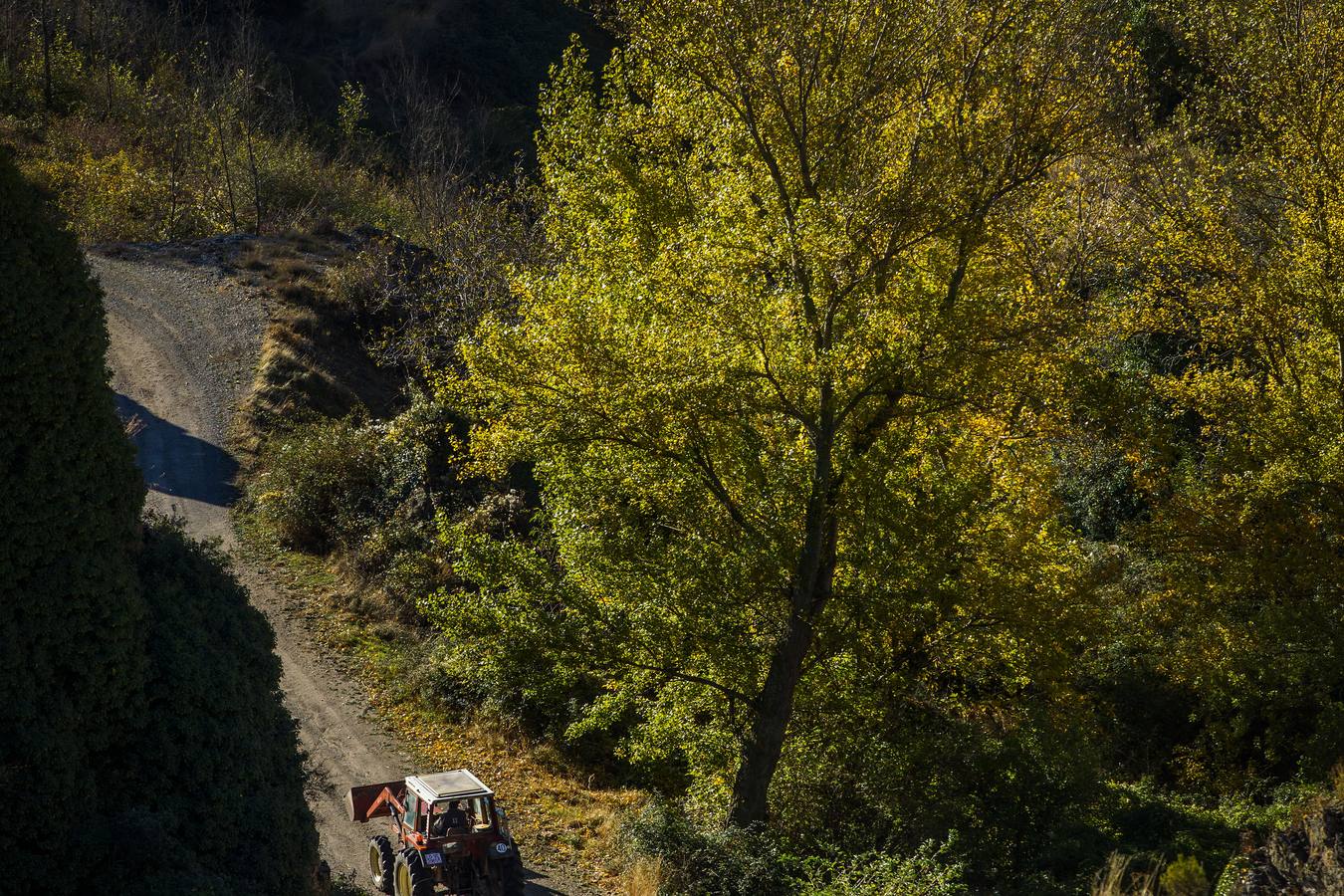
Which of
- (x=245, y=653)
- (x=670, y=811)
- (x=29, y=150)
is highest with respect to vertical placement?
(x=29, y=150)

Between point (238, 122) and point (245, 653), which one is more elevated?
point (238, 122)

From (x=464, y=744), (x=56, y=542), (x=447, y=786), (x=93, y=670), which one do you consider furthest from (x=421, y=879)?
(x=464, y=744)

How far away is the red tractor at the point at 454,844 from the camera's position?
10961 mm

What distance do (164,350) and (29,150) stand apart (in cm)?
1317

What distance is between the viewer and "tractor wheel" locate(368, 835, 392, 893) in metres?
12.2

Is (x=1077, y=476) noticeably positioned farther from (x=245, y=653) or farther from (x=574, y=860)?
(x=245, y=653)

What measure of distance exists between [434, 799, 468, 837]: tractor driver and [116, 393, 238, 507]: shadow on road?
44.9 feet

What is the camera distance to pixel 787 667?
43.2 feet

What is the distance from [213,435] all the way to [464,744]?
12.0 metres

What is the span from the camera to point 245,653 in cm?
957

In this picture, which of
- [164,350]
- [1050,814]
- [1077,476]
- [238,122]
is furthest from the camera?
[238,122]

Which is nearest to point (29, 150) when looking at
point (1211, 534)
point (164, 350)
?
point (164, 350)

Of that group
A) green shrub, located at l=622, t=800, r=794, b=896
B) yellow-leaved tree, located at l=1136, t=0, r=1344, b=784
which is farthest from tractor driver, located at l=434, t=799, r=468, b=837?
yellow-leaved tree, located at l=1136, t=0, r=1344, b=784

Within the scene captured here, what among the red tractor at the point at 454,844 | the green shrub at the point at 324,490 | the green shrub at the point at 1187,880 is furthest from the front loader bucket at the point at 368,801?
the green shrub at the point at 324,490
